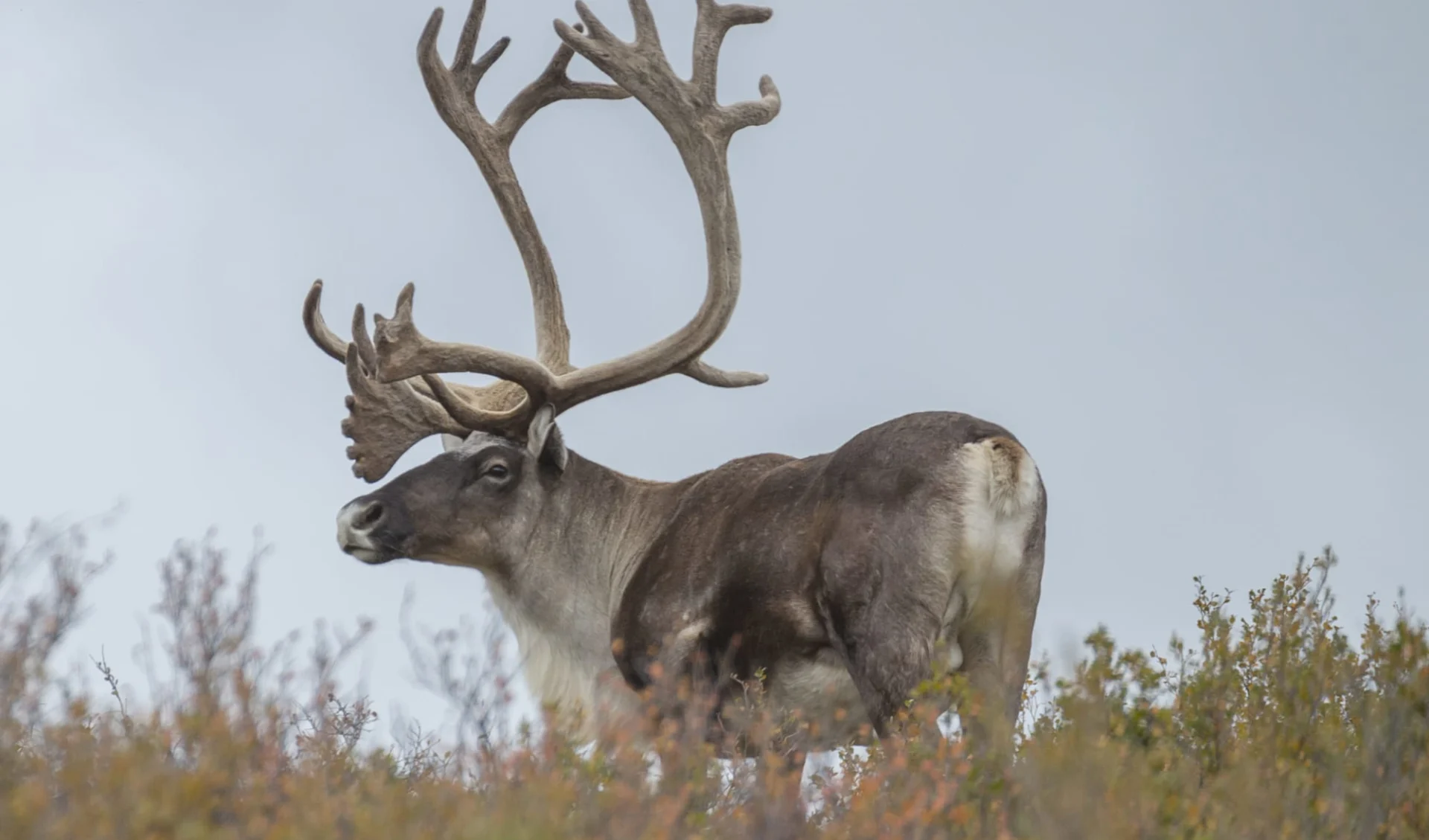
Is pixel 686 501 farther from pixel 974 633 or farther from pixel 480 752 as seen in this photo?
pixel 480 752

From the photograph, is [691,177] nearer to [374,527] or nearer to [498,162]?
[498,162]

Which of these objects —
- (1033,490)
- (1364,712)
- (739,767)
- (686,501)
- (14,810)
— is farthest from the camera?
(686,501)

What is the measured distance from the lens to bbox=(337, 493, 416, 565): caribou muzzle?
8.62m

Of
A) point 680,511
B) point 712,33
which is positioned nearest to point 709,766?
point 680,511

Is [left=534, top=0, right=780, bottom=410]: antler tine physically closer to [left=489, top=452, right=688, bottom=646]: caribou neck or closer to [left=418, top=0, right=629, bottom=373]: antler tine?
[left=489, top=452, right=688, bottom=646]: caribou neck

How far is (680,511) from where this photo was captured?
28.1 ft

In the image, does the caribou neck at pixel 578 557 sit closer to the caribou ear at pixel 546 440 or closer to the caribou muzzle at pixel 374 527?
the caribou ear at pixel 546 440

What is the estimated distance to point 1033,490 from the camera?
7059 millimetres

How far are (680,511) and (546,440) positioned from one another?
2.95ft

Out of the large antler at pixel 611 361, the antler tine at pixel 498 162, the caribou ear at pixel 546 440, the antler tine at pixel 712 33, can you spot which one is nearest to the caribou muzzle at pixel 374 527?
the large antler at pixel 611 361

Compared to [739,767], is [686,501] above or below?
above

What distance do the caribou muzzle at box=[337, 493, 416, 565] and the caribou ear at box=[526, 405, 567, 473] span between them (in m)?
0.76

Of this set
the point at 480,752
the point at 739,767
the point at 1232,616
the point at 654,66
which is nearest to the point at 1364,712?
the point at 1232,616

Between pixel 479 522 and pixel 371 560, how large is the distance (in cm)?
60
